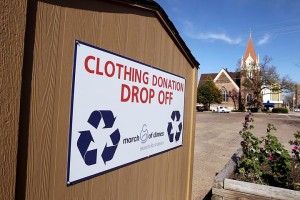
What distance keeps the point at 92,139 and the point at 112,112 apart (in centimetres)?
30

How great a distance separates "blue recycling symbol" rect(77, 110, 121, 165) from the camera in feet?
6.16

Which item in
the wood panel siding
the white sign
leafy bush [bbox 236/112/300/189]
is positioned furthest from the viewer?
leafy bush [bbox 236/112/300/189]

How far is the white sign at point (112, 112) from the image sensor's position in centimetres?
184

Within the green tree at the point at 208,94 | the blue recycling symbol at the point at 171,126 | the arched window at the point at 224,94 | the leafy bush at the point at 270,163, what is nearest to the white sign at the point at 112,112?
Answer: the blue recycling symbol at the point at 171,126

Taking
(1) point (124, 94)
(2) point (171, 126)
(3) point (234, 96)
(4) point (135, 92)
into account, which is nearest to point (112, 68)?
(1) point (124, 94)

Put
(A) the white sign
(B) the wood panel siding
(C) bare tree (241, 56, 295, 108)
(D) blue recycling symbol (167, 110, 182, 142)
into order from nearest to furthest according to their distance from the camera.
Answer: (B) the wood panel siding → (A) the white sign → (D) blue recycling symbol (167, 110, 182, 142) → (C) bare tree (241, 56, 295, 108)

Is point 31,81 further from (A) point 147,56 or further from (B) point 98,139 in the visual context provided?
(A) point 147,56

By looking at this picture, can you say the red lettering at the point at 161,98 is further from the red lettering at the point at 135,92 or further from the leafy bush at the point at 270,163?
the leafy bush at the point at 270,163

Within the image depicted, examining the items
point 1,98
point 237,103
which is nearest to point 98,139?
point 1,98

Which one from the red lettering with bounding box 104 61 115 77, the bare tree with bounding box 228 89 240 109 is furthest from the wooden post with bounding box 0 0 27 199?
the bare tree with bounding box 228 89 240 109

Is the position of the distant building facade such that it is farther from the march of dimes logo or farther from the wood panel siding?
the march of dimes logo

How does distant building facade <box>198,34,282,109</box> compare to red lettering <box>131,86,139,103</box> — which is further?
distant building facade <box>198,34,282,109</box>

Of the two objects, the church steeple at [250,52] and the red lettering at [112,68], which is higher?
the church steeple at [250,52]

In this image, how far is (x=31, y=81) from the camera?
151 cm
